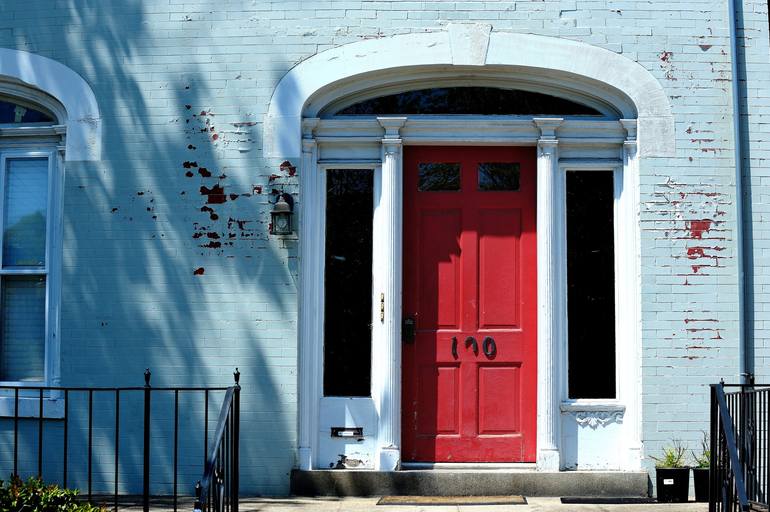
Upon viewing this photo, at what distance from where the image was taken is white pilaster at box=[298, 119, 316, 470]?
7715 mm

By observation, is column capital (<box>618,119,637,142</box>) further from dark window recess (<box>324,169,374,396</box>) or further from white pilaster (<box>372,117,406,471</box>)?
dark window recess (<box>324,169,374,396</box>)

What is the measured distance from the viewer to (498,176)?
7969 mm

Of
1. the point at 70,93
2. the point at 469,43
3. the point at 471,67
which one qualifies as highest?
the point at 469,43

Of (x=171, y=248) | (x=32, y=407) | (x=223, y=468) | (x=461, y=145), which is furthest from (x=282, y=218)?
(x=32, y=407)

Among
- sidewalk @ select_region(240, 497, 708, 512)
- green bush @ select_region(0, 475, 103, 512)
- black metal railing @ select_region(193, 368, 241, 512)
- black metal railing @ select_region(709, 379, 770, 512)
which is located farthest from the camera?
sidewalk @ select_region(240, 497, 708, 512)

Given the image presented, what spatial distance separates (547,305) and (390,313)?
1209 mm

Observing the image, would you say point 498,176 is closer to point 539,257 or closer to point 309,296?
point 539,257

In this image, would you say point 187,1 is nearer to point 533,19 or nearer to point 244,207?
point 244,207

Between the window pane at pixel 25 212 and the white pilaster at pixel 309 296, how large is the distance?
214 centimetres

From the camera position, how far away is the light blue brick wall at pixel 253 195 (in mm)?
7566

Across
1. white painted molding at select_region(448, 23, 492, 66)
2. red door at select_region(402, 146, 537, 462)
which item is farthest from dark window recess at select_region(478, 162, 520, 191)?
white painted molding at select_region(448, 23, 492, 66)

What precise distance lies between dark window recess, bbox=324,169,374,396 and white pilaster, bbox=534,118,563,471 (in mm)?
1327

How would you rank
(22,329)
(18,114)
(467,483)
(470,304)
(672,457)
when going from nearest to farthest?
(672,457) < (467,483) < (470,304) < (22,329) < (18,114)

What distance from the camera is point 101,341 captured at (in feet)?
25.5
